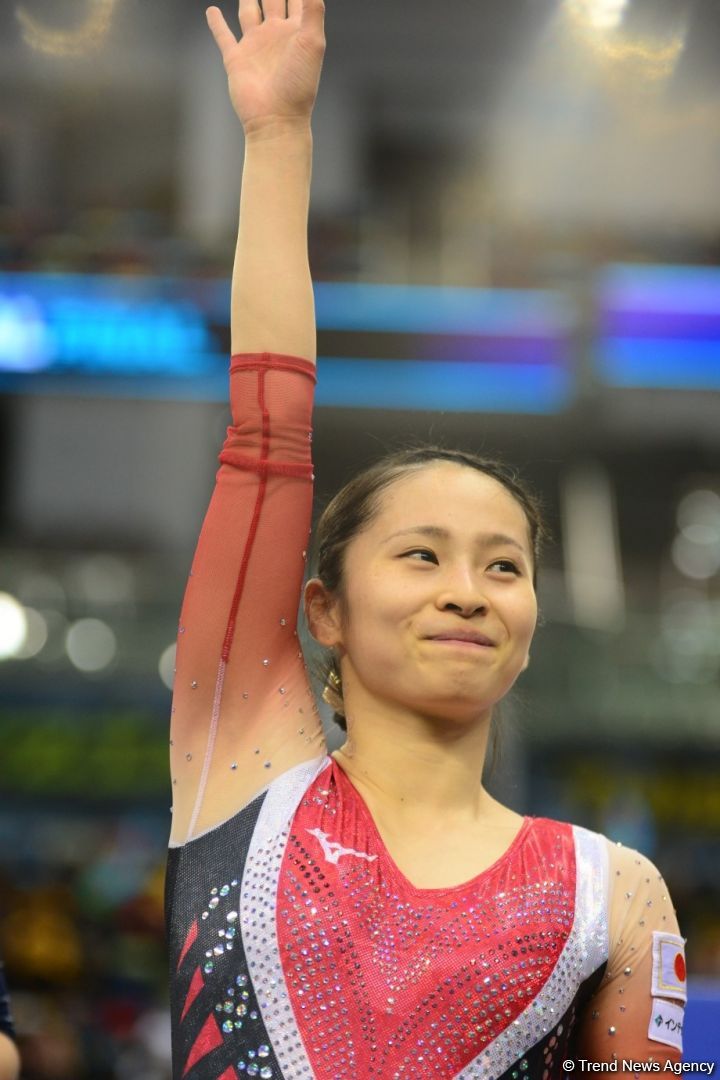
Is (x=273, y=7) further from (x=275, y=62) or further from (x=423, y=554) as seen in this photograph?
(x=423, y=554)

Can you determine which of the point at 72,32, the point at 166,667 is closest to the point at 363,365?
the point at 166,667

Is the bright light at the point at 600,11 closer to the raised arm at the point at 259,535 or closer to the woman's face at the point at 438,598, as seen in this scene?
the raised arm at the point at 259,535

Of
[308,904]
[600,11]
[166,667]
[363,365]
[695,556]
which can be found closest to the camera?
[308,904]

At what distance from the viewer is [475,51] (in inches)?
111

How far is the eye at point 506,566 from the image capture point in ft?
4.73

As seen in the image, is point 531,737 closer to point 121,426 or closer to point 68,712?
point 68,712

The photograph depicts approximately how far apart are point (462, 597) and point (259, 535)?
236 millimetres

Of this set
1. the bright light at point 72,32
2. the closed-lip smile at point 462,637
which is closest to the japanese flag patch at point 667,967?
the closed-lip smile at point 462,637

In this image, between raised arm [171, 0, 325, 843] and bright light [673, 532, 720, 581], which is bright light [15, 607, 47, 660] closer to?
bright light [673, 532, 720, 581]

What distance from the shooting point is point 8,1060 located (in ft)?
4.99

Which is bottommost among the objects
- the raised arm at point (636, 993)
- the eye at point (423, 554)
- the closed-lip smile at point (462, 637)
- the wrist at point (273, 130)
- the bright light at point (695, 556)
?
the raised arm at point (636, 993)

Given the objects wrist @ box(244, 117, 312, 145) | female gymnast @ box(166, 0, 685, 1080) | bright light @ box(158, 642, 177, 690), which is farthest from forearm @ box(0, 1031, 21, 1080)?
bright light @ box(158, 642, 177, 690)

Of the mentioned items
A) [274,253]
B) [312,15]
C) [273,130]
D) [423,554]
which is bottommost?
[423,554]

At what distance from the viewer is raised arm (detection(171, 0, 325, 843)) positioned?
1.39 m
